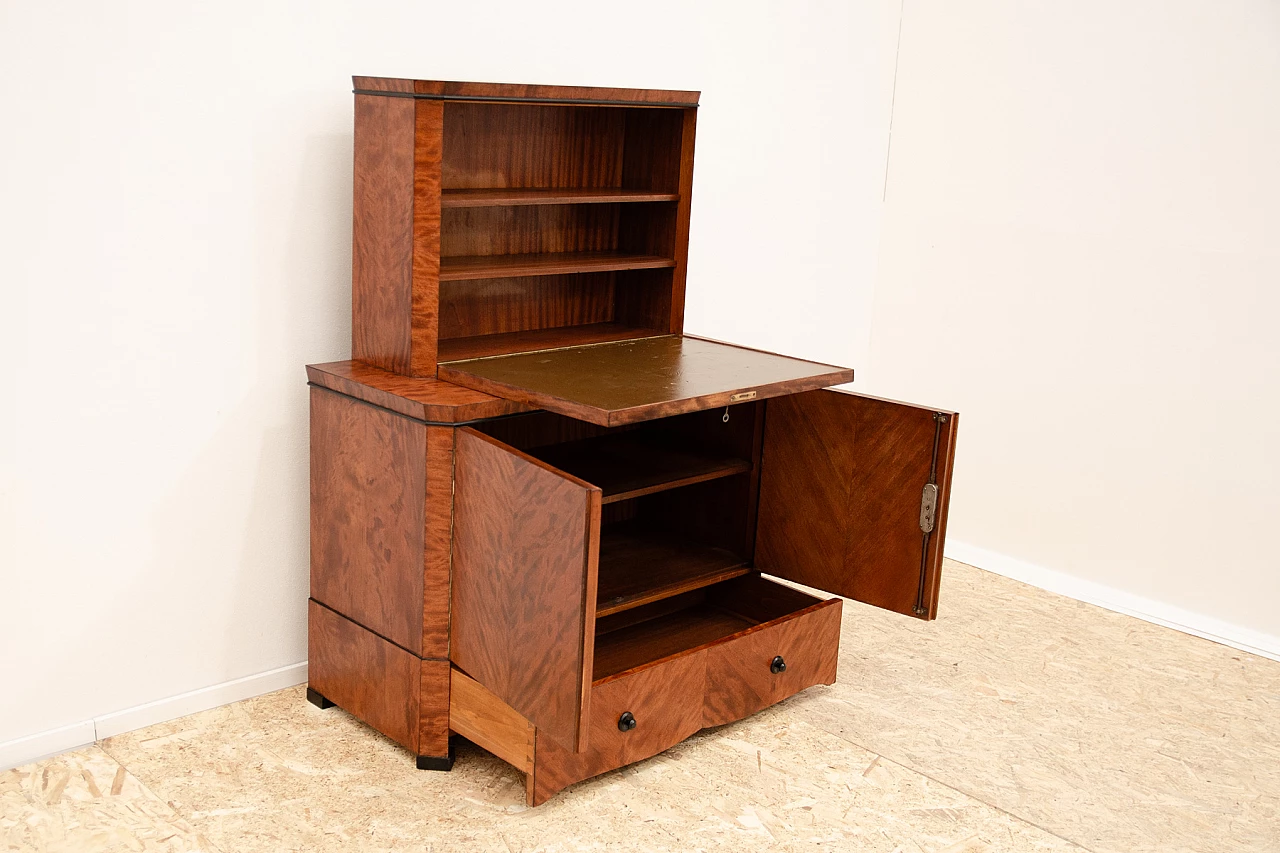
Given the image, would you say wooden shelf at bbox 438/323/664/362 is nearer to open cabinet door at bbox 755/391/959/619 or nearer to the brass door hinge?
open cabinet door at bbox 755/391/959/619

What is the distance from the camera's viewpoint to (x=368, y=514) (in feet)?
8.91

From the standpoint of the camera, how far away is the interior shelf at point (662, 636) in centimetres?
297

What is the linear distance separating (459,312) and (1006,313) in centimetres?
205

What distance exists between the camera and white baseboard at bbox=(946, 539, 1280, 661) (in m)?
3.73

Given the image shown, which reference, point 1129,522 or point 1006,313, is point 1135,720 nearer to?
point 1129,522

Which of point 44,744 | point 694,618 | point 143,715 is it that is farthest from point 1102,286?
point 44,744

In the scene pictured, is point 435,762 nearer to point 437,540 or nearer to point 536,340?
point 437,540

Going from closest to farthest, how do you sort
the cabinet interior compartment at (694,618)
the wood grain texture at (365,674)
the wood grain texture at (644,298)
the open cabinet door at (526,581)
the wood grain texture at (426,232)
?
the open cabinet door at (526,581) → the wood grain texture at (426,232) → the wood grain texture at (365,674) → the cabinet interior compartment at (694,618) → the wood grain texture at (644,298)

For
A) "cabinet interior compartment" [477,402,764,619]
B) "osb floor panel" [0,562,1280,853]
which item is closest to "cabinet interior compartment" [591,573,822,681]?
"cabinet interior compartment" [477,402,764,619]

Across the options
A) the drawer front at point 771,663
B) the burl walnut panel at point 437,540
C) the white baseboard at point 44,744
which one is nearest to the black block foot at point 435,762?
the burl walnut panel at point 437,540

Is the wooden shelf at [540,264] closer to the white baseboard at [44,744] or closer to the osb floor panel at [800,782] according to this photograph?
the osb floor panel at [800,782]

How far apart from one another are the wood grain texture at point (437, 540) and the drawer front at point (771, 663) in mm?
629

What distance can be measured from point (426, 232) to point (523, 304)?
0.58m

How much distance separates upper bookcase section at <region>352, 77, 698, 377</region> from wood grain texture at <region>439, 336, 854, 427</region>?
4.3 inches
